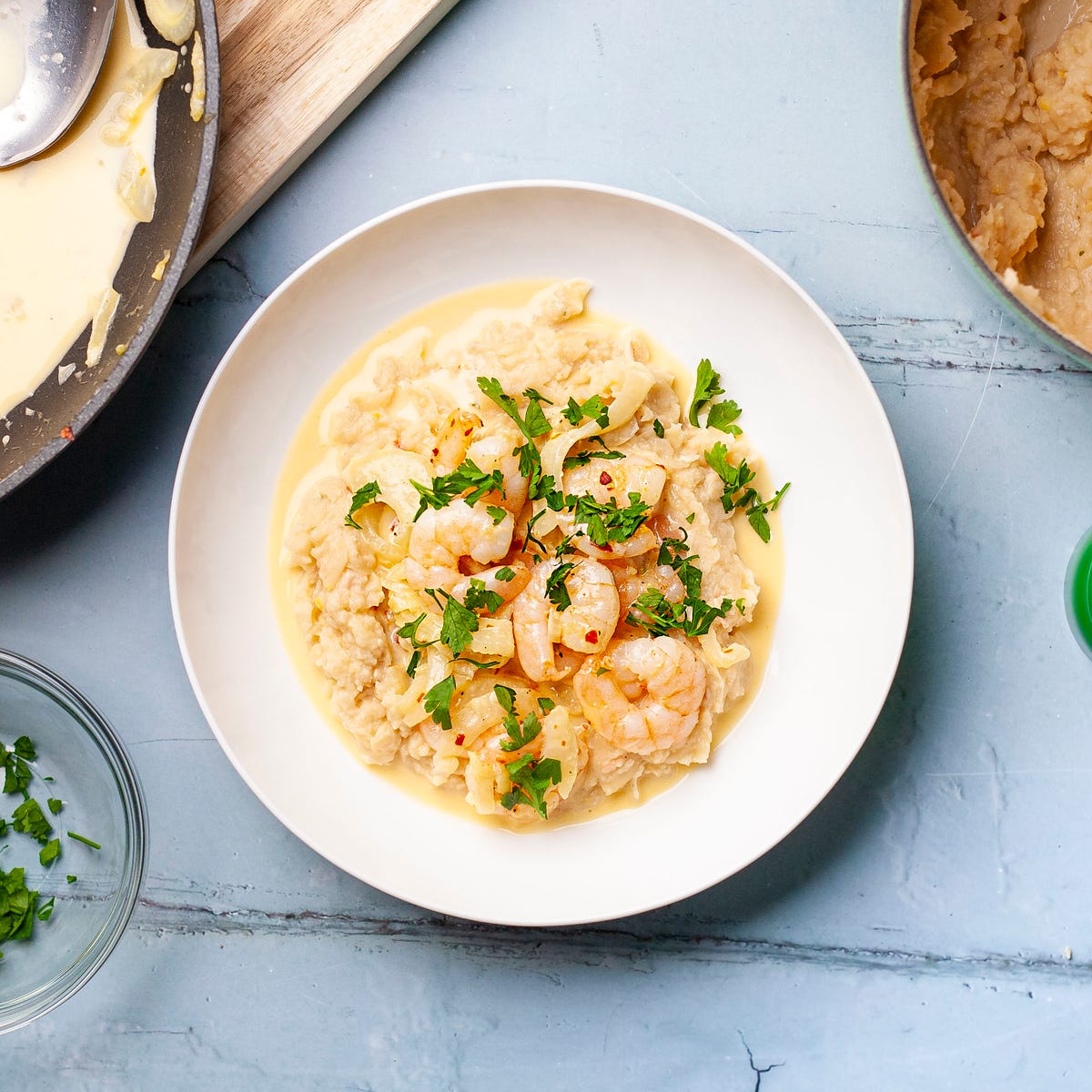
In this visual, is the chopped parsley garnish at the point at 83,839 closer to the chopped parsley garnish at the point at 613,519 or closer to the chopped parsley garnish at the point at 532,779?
the chopped parsley garnish at the point at 532,779

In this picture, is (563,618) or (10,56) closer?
(563,618)

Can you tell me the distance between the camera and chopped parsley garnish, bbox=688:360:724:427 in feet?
7.06

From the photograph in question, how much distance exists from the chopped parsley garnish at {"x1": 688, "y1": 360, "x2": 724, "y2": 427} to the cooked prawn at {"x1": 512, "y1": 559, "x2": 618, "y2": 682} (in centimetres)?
44

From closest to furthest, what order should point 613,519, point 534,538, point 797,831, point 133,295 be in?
point 613,519 → point 534,538 → point 133,295 → point 797,831

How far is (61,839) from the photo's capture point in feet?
7.87

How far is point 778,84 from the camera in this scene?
228cm

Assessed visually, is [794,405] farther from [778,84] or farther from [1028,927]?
[1028,927]

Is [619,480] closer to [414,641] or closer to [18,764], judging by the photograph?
[414,641]

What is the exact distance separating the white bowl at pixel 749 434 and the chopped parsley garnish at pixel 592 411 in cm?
29

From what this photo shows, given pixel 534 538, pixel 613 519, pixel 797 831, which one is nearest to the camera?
pixel 613 519

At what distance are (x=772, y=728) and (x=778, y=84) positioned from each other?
1484 millimetres

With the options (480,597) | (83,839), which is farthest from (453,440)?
(83,839)

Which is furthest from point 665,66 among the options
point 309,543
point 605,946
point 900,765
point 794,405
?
point 605,946

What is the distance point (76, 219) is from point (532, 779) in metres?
1.64
